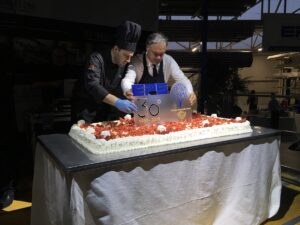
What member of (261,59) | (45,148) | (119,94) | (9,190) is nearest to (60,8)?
(119,94)

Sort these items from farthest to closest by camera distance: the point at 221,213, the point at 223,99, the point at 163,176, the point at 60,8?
1. the point at 223,99
2. the point at 60,8
3. the point at 221,213
4. the point at 163,176

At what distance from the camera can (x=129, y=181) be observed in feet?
5.24

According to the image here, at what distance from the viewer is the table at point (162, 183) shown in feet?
4.89

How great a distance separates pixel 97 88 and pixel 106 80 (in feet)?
0.66

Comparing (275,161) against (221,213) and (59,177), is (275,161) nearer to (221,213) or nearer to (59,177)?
(221,213)

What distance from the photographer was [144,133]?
1822 millimetres

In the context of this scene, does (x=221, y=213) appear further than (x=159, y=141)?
Yes

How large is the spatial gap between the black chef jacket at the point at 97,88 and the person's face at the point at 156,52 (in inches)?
8.1

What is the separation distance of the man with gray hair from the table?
510 mm

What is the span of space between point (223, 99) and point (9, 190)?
3.14m

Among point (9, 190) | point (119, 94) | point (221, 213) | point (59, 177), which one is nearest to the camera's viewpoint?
point (59, 177)

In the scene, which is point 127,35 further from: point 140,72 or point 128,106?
point 128,106

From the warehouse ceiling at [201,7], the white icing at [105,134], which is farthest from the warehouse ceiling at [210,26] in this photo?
the white icing at [105,134]

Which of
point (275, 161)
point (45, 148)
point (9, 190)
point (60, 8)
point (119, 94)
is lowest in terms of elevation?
point (9, 190)
